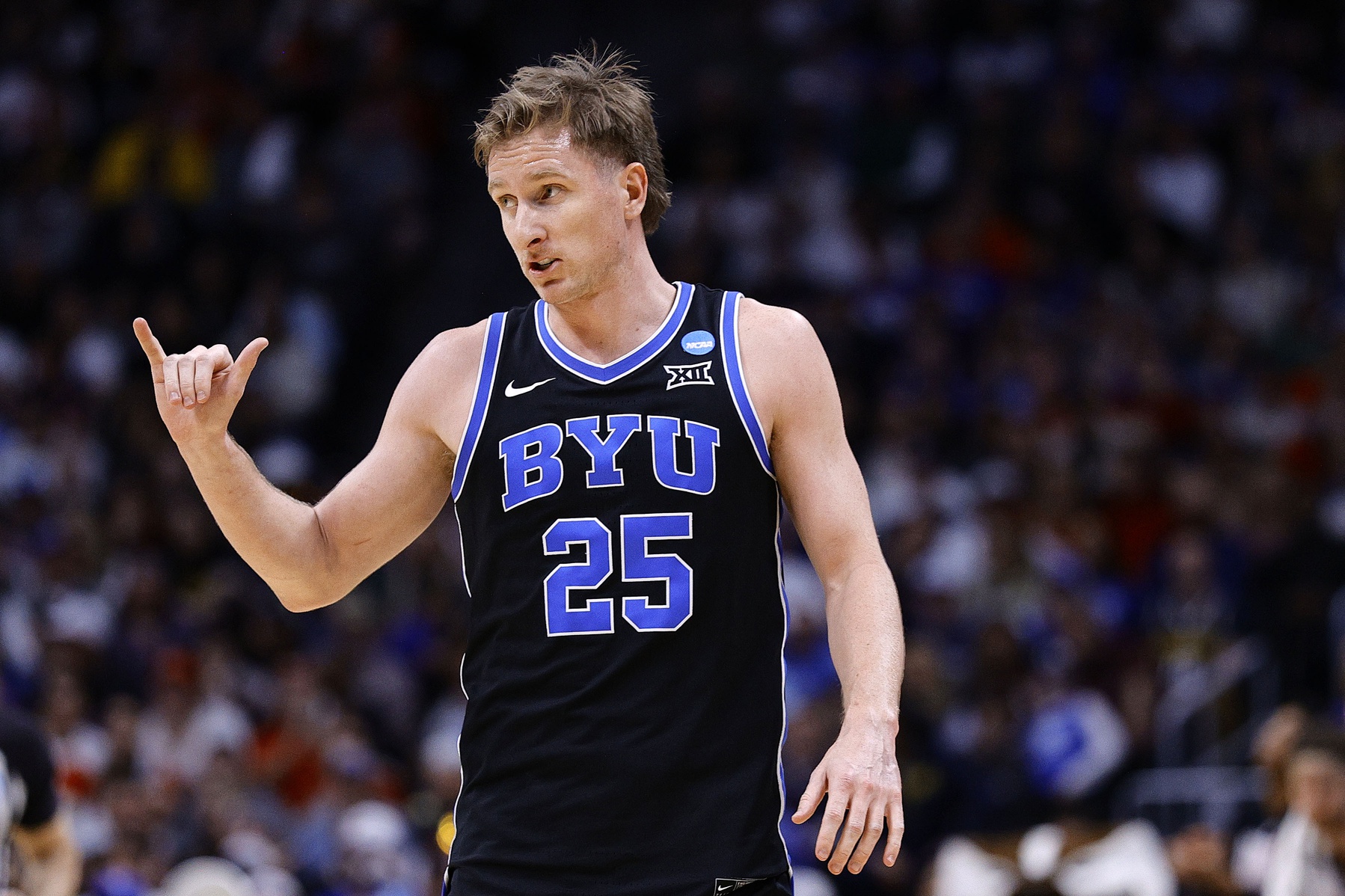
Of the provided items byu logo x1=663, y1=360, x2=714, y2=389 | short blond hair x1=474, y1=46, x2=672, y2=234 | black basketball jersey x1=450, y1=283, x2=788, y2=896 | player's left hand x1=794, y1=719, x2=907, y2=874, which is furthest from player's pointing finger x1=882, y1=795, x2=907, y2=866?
short blond hair x1=474, y1=46, x2=672, y2=234

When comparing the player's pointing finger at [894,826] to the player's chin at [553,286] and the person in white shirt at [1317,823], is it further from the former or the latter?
the person in white shirt at [1317,823]

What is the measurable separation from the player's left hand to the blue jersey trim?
1.08 m

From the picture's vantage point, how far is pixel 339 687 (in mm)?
12344

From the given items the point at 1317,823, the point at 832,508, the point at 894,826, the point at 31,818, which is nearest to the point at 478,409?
the point at 832,508

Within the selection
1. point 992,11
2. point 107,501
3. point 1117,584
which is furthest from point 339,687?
point 992,11

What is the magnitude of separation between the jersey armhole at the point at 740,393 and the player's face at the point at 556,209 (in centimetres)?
32

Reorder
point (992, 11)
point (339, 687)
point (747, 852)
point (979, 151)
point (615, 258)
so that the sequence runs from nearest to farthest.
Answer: point (747, 852), point (615, 258), point (339, 687), point (979, 151), point (992, 11)

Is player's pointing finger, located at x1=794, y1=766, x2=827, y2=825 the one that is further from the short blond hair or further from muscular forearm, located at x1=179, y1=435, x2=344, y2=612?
the short blond hair

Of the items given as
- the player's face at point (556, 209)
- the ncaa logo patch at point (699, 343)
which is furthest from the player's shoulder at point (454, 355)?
the ncaa logo patch at point (699, 343)

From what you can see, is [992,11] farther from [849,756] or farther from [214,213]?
[849,756]

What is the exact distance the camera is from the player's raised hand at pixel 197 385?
12.7 ft

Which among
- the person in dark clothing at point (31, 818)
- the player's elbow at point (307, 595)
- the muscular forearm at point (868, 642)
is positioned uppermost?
the player's elbow at point (307, 595)

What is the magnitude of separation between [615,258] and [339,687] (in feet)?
28.7

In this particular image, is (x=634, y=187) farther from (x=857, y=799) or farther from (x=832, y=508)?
(x=857, y=799)
